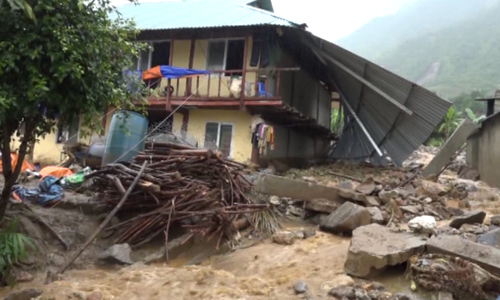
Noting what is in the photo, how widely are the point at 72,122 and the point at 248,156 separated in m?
8.02

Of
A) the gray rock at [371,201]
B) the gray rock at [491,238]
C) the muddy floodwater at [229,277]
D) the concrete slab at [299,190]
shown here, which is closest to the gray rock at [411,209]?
the gray rock at [371,201]

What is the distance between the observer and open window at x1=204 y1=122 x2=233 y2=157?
13.9 meters

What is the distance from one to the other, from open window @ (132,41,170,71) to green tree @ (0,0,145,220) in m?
9.23

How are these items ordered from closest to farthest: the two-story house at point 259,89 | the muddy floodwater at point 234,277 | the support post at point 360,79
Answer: the muddy floodwater at point 234,277 < the support post at point 360,79 < the two-story house at point 259,89

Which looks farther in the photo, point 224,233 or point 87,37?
point 224,233

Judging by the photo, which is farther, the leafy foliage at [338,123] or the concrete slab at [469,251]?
the leafy foliage at [338,123]

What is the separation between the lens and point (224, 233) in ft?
23.5

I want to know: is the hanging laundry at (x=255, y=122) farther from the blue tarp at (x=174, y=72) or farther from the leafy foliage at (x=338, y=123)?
the leafy foliage at (x=338, y=123)

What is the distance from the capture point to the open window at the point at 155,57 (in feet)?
50.1

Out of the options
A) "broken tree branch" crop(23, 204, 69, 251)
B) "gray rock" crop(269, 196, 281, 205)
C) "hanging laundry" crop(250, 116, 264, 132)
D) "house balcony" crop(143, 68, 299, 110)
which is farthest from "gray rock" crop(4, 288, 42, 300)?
"hanging laundry" crop(250, 116, 264, 132)

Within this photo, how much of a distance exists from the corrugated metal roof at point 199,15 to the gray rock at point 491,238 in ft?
27.2

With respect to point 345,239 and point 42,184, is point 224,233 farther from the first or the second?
point 42,184

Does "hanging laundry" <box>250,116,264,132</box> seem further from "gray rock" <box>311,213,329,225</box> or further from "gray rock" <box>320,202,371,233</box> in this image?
"gray rock" <box>320,202,371,233</box>

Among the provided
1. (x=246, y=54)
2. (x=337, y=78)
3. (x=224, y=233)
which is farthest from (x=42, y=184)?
(x=337, y=78)
